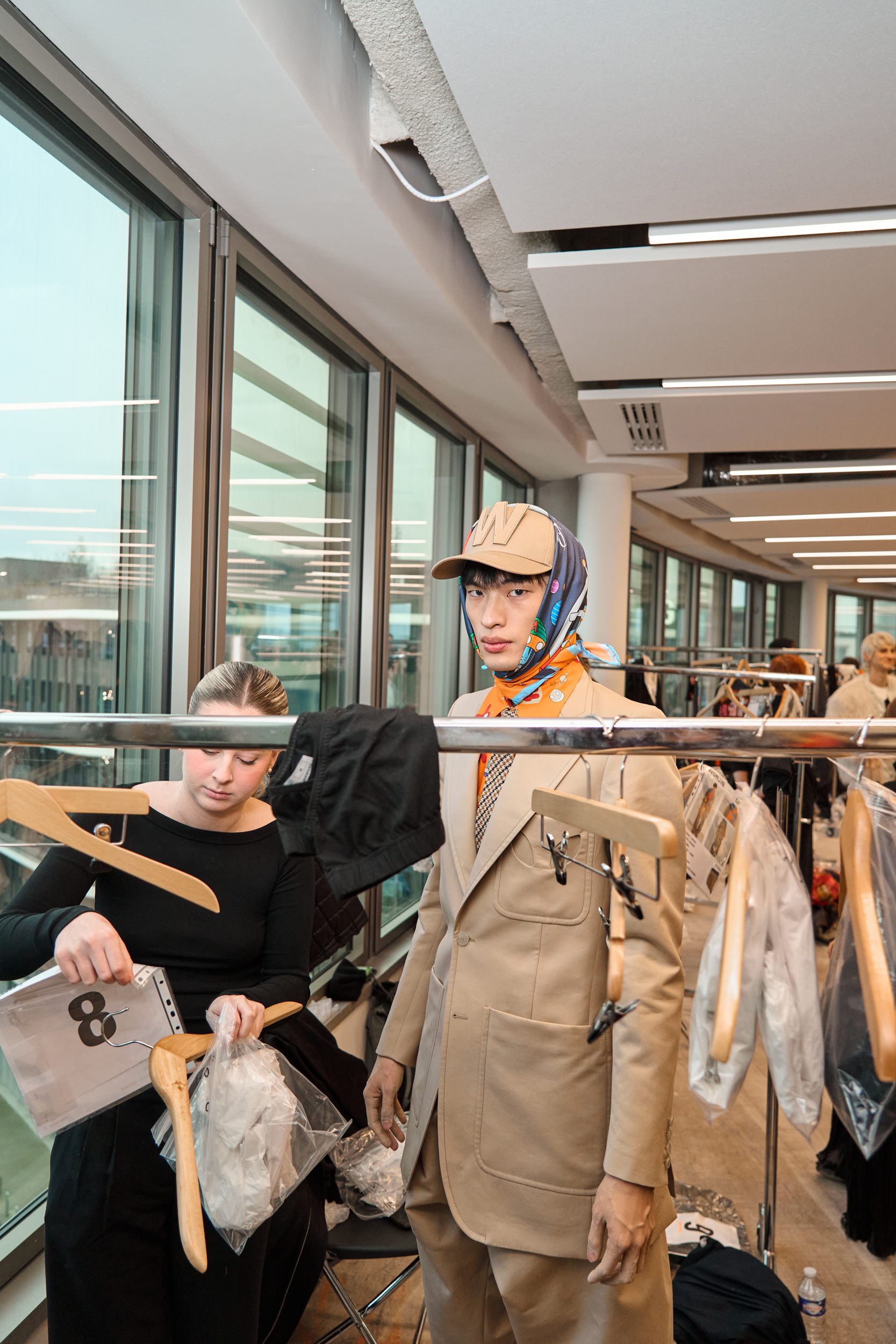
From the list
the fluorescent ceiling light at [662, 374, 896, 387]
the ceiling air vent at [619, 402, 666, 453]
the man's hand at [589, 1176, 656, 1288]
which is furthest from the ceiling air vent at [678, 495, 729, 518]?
the man's hand at [589, 1176, 656, 1288]

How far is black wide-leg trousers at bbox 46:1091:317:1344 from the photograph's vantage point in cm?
134

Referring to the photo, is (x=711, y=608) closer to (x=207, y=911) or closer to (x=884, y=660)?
(x=884, y=660)

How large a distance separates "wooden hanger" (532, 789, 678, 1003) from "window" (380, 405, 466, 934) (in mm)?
3005

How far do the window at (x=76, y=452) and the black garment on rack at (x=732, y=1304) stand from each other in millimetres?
1404

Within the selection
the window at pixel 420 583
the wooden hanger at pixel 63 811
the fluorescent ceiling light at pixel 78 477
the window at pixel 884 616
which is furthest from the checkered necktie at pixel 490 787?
the window at pixel 884 616

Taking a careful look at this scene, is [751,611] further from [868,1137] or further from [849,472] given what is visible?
[868,1137]

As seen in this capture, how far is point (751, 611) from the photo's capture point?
44.2 feet

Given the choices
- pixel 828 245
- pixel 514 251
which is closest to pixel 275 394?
pixel 514 251

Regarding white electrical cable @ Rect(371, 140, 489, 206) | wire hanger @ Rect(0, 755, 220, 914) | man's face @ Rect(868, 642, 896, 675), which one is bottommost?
wire hanger @ Rect(0, 755, 220, 914)

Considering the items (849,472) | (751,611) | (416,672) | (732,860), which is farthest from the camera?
(751,611)

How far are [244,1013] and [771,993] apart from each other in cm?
71

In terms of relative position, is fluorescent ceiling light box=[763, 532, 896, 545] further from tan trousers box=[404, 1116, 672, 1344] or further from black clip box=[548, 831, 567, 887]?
black clip box=[548, 831, 567, 887]

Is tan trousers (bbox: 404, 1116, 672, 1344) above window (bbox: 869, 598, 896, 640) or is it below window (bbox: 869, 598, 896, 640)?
below

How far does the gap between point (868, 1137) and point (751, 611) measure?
13144mm
